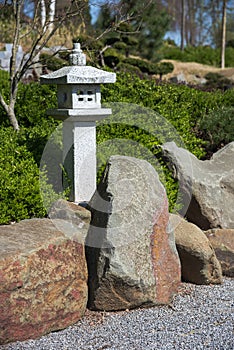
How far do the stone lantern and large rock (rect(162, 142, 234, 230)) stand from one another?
0.97 metres

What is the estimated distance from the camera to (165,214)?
372 cm

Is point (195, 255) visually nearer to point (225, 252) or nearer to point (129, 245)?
point (225, 252)

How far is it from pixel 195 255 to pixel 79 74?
6.38 ft

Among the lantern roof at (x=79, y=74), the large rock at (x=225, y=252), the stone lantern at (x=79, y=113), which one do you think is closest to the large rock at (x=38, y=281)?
the stone lantern at (x=79, y=113)

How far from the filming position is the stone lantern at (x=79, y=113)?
454 centimetres

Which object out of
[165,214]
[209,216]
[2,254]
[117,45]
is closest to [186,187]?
[209,216]

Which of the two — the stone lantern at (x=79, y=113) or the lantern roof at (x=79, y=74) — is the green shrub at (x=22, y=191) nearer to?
the stone lantern at (x=79, y=113)

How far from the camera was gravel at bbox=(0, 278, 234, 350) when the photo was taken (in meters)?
3.13

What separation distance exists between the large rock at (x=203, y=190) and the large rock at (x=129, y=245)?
1351 mm

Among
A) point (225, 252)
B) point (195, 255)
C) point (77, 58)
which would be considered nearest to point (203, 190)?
point (225, 252)

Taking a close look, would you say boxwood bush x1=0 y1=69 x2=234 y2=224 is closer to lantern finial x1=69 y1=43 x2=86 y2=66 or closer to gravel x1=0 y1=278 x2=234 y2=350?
lantern finial x1=69 y1=43 x2=86 y2=66

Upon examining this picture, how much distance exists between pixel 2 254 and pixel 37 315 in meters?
0.49

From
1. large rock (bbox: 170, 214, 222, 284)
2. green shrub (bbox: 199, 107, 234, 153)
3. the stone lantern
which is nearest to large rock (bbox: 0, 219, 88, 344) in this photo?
large rock (bbox: 170, 214, 222, 284)

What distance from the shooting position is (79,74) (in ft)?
14.7
